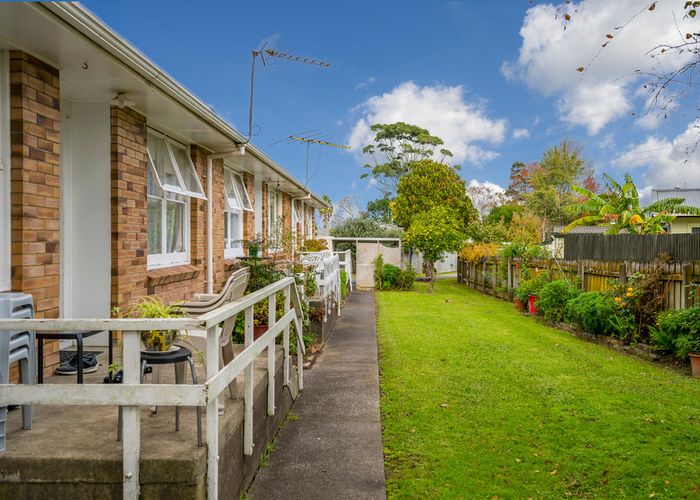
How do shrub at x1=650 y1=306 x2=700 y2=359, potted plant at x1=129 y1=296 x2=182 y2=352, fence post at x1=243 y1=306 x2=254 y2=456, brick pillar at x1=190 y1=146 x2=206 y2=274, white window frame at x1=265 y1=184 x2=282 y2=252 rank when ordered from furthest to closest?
1. white window frame at x1=265 y1=184 x2=282 y2=252
2. brick pillar at x1=190 y1=146 x2=206 y2=274
3. shrub at x1=650 y1=306 x2=700 y2=359
4. fence post at x1=243 y1=306 x2=254 y2=456
5. potted plant at x1=129 y1=296 x2=182 y2=352

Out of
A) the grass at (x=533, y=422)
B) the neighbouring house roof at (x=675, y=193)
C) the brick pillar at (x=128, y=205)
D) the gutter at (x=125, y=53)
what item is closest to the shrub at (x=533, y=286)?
the grass at (x=533, y=422)

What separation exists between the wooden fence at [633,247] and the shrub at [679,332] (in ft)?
5.41

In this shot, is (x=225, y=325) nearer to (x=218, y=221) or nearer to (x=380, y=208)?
(x=218, y=221)

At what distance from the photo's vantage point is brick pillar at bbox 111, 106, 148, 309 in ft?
18.9

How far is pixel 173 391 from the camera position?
8.80 feet

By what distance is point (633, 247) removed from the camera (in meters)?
11.8

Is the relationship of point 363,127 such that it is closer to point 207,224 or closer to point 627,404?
point 207,224

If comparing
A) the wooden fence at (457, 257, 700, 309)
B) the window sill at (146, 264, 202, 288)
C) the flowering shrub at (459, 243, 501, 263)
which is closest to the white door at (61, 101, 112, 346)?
the window sill at (146, 264, 202, 288)

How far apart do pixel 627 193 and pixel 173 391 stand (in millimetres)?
18194

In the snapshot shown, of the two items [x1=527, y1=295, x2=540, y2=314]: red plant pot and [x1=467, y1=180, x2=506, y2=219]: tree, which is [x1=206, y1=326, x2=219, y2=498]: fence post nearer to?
[x1=527, y1=295, x2=540, y2=314]: red plant pot

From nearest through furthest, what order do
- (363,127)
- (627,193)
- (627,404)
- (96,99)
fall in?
(96,99), (627,404), (627,193), (363,127)

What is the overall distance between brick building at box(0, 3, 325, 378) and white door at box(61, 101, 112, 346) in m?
0.01

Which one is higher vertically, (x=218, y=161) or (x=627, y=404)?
(x=218, y=161)

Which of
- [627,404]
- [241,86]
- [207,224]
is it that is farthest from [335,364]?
[241,86]
